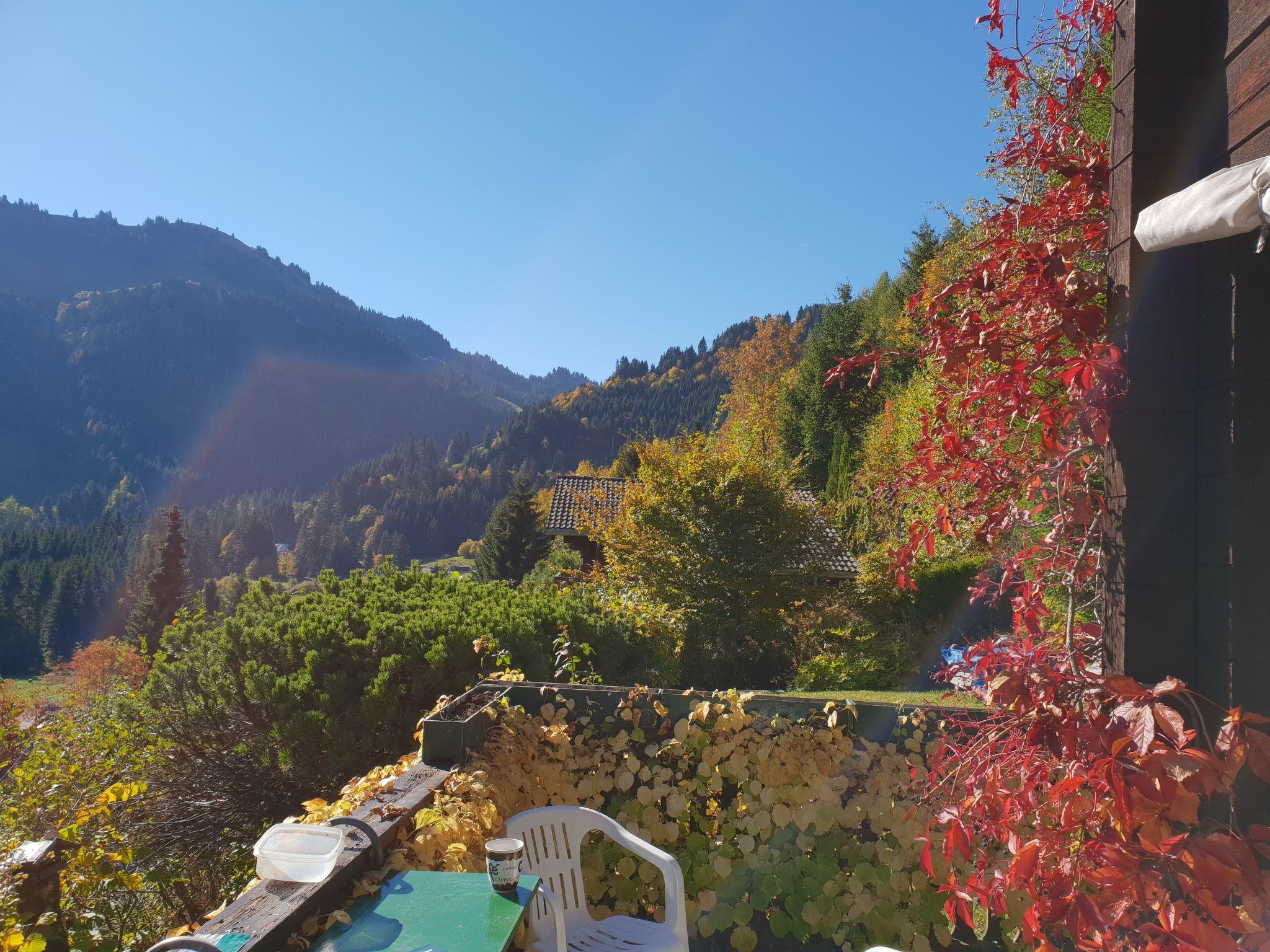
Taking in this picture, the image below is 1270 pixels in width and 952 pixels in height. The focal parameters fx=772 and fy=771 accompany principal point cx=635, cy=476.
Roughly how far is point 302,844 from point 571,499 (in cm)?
1952

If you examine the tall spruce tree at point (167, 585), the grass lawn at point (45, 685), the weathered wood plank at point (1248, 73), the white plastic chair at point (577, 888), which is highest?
the weathered wood plank at point (1248, 73)

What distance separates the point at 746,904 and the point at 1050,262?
2181 millimetres

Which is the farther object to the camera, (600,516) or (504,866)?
(600,516)

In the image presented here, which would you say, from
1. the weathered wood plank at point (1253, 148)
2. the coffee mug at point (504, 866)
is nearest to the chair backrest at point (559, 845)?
the coffee mug at point (504, 866)

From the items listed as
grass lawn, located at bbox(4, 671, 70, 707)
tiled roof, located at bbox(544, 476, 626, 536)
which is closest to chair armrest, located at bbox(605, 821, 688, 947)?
tiled roof, located at bbox(544, 476, 626, 536)

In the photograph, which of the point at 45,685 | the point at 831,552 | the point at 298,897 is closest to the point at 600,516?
the point at 831,552

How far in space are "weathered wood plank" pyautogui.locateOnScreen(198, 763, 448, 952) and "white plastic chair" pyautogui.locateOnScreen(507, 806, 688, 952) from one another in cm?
38

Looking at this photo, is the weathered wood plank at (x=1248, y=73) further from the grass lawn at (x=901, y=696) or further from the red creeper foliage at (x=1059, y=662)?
the grass lawn at (x=901, y=696)

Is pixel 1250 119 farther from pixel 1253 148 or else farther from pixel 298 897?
pixel 298 897

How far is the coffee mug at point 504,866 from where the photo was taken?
5.65 ft

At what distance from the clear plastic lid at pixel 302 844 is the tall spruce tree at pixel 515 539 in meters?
30.6

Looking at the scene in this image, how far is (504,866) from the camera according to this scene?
1724 millimetres

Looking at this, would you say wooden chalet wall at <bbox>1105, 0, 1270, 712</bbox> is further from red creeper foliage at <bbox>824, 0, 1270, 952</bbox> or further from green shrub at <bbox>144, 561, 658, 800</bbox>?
green shrub at <bbox>144, 561, 658, 800</bbox>

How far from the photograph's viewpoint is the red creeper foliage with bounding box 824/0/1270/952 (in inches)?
50.3
